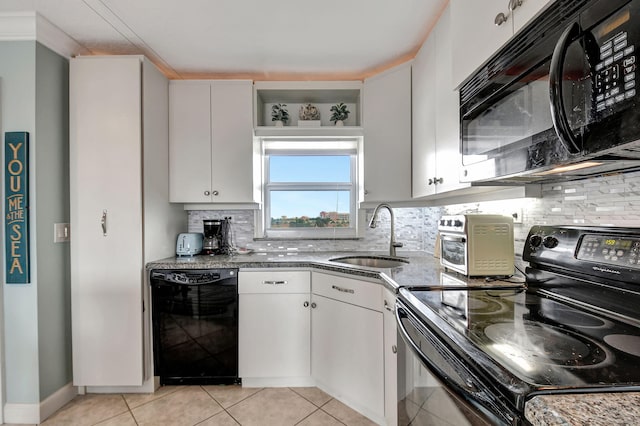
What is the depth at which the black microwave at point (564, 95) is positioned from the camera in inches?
22.1

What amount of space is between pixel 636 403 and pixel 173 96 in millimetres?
2815

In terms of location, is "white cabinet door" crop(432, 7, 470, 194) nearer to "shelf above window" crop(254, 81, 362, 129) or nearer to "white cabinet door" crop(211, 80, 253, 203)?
"shelf above window" crop(254, 81, 362, 129)

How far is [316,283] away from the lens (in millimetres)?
2059

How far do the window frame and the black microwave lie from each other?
1618mm

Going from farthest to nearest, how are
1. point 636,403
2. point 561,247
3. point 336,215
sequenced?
point 336,215 → point 561,247 → point 636,403

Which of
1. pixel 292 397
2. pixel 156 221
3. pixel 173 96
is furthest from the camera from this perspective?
pixel 173 96

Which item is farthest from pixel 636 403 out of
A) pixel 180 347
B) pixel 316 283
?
pixel 180 347

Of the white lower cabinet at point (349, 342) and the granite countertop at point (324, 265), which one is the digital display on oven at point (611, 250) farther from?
the white lower cabinet at point (349, 342)

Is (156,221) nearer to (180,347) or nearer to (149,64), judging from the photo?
(180,347)

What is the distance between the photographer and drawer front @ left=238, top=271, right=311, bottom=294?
2.09 m

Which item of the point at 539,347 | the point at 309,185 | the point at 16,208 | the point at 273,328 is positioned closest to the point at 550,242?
the point at 539,347

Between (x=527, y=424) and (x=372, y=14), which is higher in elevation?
(x=372, y=14)

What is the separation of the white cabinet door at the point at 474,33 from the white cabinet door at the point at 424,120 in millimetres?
518

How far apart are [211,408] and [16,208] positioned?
172cm
